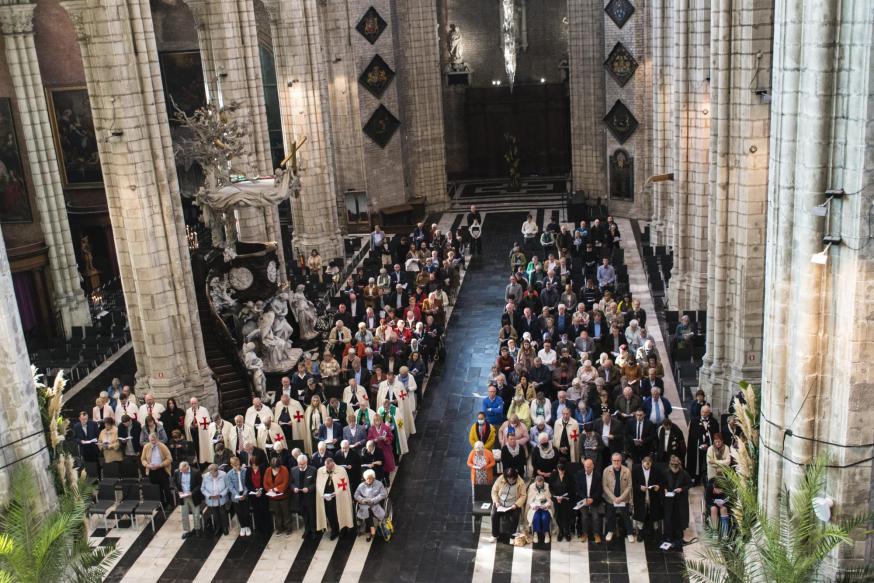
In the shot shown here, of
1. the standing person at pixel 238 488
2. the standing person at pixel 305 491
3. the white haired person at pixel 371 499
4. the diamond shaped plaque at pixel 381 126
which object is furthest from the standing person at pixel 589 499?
the diamond shaped plaque at pixel 381 126

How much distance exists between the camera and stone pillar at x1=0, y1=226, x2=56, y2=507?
467 inches

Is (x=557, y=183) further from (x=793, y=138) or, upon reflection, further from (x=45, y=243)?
(x=793, y=138)

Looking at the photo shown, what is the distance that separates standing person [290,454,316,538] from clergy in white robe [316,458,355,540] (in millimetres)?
140

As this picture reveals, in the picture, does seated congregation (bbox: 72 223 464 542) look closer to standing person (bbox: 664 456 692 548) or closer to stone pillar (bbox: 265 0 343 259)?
standing person (bbox: 664 456 692 548)

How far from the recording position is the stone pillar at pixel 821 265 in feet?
31.0

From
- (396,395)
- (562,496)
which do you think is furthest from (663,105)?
(562,496)

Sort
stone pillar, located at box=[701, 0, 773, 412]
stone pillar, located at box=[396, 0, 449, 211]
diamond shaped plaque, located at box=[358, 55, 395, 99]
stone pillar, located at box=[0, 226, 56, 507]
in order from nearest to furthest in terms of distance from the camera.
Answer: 1. stone pillar, located at box=[0, 226, 56, 507]
2. stone pillar, located at box=[701, 0, 773, 412]
3. diamond shaped plaque, located at box=[358, 55, 395, 99]
4. stone pillar, located at box=[396, 0, 449, 211]

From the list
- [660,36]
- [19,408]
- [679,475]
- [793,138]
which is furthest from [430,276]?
[793,138]

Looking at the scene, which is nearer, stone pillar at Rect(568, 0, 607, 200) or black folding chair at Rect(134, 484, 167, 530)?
Result: black folding chair at Rect(134, 484, 167, 530)

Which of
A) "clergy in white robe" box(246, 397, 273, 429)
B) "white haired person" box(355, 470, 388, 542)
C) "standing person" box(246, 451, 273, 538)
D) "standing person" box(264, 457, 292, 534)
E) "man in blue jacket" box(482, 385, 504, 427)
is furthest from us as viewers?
"man in blue jacket" box(482, 385, 504, 427)

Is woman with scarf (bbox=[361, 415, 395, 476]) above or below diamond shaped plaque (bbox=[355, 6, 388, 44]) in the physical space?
below

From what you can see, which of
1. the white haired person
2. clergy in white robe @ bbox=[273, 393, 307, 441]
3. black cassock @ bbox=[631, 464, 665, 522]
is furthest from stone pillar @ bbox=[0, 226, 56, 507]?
black cassock @ bbox=[631, 464, 665, 522]

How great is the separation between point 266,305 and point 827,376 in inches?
548

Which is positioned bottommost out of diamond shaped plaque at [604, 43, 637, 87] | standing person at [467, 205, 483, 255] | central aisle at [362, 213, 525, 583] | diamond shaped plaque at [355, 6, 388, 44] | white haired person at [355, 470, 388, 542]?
central aisle at [362, 213, 525, 583]
